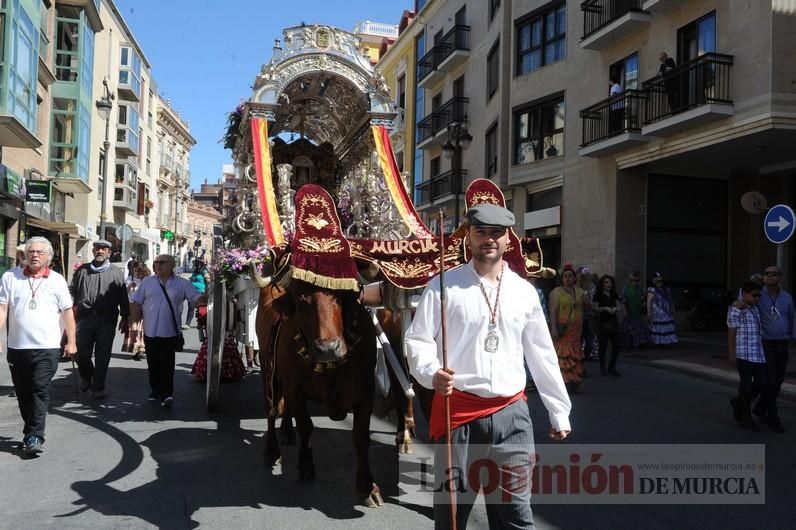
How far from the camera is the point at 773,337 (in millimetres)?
8078

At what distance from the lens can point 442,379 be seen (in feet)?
10.7

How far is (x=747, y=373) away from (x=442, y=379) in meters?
6.13

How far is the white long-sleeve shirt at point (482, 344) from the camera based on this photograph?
3.46 meters

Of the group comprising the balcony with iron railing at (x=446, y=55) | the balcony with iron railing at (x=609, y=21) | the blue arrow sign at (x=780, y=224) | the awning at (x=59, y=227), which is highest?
the balcony with iron railing at (x=446, y=55)

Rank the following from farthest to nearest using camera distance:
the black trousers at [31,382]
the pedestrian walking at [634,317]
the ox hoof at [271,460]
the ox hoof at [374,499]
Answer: the pedestrian walking at [634,317]
the black trousers at [31,382]
the ox hoof at [271,460]
the ox hoof at [374,499]

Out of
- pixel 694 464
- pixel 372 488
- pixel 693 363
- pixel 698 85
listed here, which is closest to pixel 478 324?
pixel 372 488

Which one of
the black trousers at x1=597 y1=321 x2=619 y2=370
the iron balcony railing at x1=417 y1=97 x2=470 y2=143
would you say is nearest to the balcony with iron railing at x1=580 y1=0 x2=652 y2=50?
the iron balcony railing at x1=417 y1=97 x2=470 y2=143

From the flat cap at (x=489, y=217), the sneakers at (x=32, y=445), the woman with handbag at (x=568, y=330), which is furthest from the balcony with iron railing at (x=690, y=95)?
the sneakers at (x=32, y=445)

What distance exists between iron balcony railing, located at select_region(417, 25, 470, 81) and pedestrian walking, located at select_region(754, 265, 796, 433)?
22.9 metres

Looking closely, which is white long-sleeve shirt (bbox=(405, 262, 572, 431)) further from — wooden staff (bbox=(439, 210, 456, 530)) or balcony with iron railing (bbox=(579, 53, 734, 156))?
balcony with iron railing (bbox=(579, 53, 734, 156))

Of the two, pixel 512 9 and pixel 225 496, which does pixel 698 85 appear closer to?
pixel 512 9

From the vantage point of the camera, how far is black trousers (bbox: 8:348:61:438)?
6395 millimetres

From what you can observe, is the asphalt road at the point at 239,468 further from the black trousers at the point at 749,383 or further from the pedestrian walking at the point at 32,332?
the pedestrian walking at the point at 32,332

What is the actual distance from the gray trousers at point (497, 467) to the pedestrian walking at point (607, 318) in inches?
345
